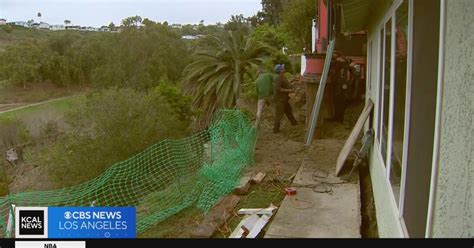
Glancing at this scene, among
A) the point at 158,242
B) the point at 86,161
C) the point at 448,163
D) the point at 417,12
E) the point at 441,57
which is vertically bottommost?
the point at 86,161

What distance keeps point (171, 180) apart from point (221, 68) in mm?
8058

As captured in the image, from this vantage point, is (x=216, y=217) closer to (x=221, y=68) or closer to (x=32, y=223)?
(x=32, y=223)

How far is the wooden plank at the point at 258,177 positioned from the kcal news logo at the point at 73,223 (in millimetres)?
3801

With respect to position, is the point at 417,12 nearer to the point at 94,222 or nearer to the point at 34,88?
the point at 94,222

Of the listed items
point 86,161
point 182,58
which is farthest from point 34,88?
point 86,161

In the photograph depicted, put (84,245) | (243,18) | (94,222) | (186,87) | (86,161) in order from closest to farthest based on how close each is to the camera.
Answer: (84,245)
(94,222)
(86,161)
(186,87)
(243,18)

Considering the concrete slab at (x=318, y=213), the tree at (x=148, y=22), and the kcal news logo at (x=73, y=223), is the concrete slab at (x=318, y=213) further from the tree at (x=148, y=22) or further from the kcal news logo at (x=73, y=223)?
the tree at (x=148, y=22)

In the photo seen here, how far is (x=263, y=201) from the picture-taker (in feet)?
18.9

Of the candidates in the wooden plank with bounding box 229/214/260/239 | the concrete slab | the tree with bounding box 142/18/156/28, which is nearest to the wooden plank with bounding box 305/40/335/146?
the concrete slab

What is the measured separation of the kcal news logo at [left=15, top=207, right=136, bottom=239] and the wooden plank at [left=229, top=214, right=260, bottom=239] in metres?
1.97

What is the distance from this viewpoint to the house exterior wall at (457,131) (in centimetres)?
158

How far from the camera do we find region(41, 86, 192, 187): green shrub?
11.7 meters

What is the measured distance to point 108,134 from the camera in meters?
11.8

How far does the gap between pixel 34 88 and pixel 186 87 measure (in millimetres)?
13858
